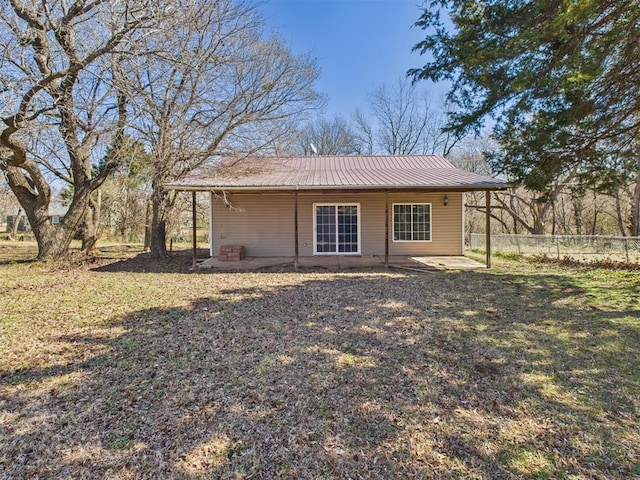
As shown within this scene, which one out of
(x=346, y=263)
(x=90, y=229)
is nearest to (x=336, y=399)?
(x=346, y=263)

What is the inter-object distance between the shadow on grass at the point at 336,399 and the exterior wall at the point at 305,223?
6.45 metres

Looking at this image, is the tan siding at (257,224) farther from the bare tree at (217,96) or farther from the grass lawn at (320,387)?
the grass lawn at (320,387)

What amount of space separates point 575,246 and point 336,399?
12.6 meters

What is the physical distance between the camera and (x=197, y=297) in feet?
21.0

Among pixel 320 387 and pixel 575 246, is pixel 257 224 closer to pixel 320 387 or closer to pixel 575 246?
pixel 320 387

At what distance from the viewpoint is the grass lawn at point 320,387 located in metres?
2.14

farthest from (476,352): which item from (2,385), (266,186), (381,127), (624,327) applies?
(381,127)

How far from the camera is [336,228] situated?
1155 cm

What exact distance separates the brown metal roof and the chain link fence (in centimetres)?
396

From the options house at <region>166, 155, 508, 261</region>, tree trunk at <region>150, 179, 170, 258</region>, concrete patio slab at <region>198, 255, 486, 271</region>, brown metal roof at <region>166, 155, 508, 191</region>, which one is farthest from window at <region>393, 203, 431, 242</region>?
tree trunk at <region>150, 179, 170, 258</region>

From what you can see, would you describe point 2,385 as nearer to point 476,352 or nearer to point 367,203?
point 476,352

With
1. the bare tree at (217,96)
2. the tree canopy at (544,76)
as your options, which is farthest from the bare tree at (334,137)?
the tree canopy at (544,76)

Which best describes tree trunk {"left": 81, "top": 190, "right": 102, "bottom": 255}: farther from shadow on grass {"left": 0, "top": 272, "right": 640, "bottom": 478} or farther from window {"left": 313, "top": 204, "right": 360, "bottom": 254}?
shadow on grass {"left": 0, "top": 272, "right": 640, "bottom": 478}

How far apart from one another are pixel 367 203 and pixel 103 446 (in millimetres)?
10034
